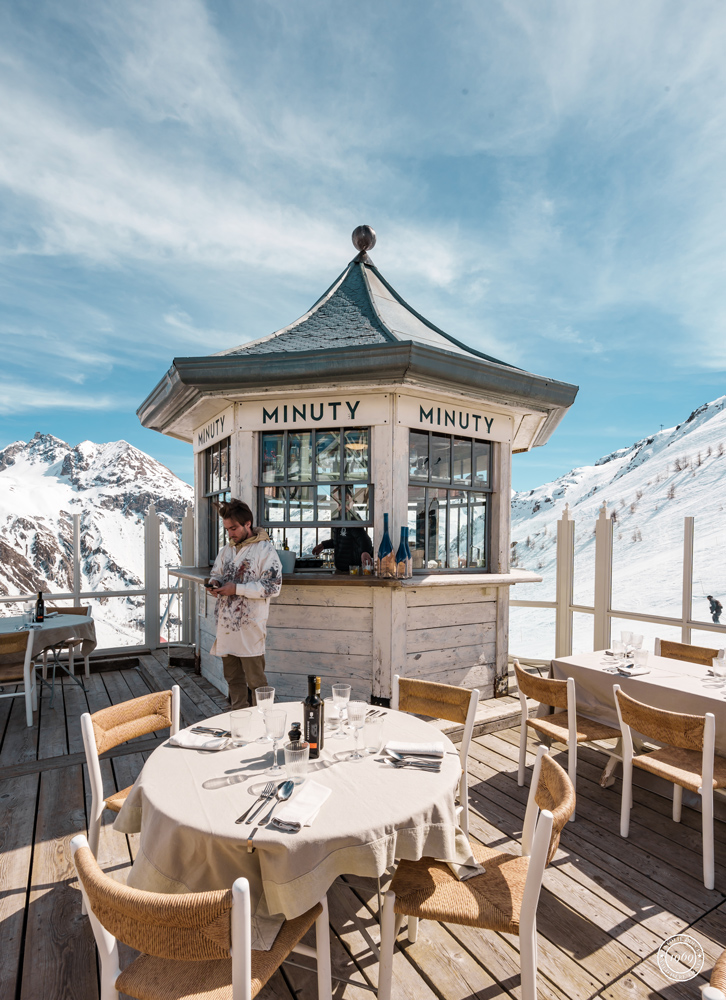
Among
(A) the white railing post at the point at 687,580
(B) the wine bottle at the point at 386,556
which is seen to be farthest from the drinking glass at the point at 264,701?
(A) the white railing post at the point at 687,580

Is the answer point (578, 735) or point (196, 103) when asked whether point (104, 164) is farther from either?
point (578, 735)

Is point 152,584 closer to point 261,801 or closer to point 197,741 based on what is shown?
point 197,741

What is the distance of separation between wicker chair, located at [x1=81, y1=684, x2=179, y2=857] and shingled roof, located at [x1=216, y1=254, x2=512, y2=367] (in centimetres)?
298

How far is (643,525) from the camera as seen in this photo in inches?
882

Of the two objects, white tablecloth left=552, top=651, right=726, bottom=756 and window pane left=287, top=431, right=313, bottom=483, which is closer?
white tablecloth left=552, top=651, right=726, bottom=756

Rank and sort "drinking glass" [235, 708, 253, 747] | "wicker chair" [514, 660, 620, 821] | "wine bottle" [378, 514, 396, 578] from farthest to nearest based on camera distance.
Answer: "wine bottle" [378, 514, 396, 578] < "wicker chair" [514, 660, 620, 821] < "drinking glass" [235, 708, 253, 747]

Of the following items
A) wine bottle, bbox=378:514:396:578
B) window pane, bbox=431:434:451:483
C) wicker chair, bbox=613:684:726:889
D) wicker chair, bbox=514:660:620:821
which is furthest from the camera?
window pane, bbox=431:434:451:483

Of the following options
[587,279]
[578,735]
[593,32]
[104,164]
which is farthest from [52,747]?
[587,279]

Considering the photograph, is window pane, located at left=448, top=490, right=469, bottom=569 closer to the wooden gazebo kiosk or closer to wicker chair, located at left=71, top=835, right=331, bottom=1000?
the wooden gazebo kiosk

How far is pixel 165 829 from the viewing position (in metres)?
1.52

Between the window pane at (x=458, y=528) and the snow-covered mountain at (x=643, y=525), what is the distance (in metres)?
2.08

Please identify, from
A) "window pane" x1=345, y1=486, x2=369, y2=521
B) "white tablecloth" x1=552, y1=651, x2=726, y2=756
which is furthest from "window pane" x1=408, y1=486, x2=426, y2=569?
"white tablecloth" x1=552, y1=651, x2=726, y2=756

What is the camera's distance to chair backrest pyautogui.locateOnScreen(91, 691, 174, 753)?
224cm

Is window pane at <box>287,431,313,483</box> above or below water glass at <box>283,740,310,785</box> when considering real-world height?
above
